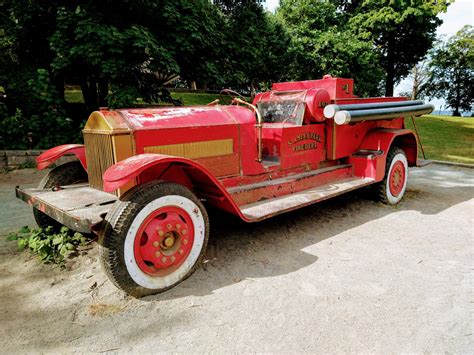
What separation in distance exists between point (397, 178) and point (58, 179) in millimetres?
4963

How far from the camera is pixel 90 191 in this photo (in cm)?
358

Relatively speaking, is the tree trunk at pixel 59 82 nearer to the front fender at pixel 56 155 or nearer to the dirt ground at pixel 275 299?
the dirt ground at pixel 275 299

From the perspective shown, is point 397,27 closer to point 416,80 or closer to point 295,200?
point 295,200

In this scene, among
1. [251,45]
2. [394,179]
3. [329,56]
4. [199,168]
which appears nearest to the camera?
[199,168]

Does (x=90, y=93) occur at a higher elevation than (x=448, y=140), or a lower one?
higher

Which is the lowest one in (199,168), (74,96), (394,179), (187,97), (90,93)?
(394,179)

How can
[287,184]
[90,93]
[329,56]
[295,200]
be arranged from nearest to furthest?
[295,200] < [287,184] < [90,93] < [329,56]

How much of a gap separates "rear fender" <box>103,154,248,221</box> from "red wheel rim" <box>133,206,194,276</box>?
39cm

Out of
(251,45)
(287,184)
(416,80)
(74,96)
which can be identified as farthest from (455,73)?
(287,184)

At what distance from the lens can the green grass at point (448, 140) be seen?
9.78 meters

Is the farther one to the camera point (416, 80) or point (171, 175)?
point (416, 80)

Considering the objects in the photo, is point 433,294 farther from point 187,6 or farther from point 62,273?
point 187,6

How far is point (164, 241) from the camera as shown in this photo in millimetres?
2883

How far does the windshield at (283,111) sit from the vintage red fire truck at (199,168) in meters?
0.02
